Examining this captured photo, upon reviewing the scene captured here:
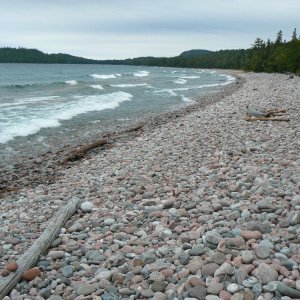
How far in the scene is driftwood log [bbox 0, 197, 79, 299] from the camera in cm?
469

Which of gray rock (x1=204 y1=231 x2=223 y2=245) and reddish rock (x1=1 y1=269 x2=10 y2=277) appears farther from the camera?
gray rock (x1=204 y1=231 x2=223 y2=245)

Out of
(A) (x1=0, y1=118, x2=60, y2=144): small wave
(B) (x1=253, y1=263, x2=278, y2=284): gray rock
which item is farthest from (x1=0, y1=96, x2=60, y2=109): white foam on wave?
(B) (x1=253, y1=263, x2=278, y2=284): gray rock

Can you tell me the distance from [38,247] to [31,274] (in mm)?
631

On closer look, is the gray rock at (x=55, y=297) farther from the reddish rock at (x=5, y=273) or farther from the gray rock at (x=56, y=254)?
the gray rock at (x=56, y=254)

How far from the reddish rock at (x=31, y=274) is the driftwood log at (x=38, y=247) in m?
0.07

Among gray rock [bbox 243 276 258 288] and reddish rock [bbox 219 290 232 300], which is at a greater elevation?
gray rock [bbox 243 276 258 288]

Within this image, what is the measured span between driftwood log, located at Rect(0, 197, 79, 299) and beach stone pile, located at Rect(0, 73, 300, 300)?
87mm

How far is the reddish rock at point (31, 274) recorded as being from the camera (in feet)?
16.0

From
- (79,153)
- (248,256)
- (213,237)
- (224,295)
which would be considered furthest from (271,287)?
(79,153)

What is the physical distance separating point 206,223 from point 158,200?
4.92 feet

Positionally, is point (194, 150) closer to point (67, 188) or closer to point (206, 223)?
point (67, 188)

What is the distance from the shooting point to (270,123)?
14.2 m

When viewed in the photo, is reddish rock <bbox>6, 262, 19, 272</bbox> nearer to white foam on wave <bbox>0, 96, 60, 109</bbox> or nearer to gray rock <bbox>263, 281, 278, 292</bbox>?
gray rock <bbox>263, 281, 278, 292</bbox>

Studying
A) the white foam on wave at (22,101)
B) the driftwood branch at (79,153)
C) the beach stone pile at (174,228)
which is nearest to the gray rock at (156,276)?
the beach stone pile at (174,228)
